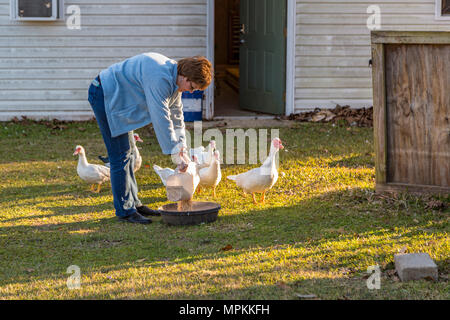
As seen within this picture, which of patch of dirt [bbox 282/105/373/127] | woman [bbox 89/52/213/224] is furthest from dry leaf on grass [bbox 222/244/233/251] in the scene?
patch of dirt [bbox 282/105/373/127]

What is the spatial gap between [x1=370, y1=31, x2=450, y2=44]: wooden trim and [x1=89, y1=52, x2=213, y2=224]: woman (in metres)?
1.87

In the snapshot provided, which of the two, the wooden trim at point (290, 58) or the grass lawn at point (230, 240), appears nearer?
the grass lawn at point (230, 240)

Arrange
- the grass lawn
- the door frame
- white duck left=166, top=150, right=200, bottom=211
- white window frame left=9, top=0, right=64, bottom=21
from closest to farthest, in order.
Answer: the grass lawn
white duck left=166, top=150, right=200, bottom=211
white window frame left=9, top=0, right=64, bottom=21
the door frame

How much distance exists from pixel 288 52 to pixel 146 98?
309 inches

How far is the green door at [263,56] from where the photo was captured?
13.5 m

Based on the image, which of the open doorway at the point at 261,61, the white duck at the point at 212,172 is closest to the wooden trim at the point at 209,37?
the open doorway at the point at 261,61

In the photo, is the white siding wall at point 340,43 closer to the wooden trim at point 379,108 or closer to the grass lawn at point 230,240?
the grass lawn at point 230,240

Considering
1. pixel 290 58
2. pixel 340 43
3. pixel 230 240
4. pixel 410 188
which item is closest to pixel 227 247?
pixel 230 240

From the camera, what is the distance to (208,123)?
43.2 ft

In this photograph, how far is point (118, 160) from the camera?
21.9 feet

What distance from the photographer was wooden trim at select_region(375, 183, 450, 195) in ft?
22.9

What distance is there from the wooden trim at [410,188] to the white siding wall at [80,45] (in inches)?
273

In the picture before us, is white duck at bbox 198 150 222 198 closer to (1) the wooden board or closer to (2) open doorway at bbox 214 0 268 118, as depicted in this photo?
(1) the wooden board

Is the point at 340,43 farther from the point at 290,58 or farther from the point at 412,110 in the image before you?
the point at 412,110
